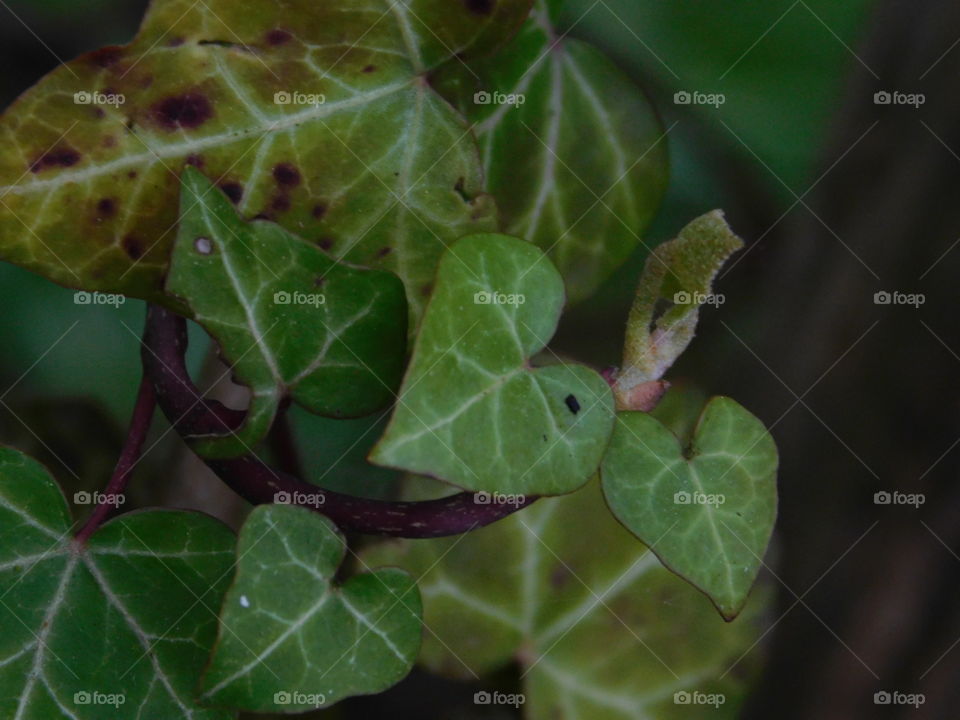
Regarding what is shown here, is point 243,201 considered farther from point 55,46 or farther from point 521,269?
point 55,46

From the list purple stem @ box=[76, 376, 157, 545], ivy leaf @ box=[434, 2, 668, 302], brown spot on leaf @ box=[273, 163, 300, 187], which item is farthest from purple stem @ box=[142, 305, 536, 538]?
ivy leaf @ box=[434, 2, 668, 302]

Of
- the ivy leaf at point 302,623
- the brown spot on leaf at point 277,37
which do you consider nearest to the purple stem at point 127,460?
the ivy leaf at point 302,623

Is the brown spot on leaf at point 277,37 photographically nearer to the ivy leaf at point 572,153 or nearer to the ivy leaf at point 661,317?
the ivy leaf at point 572,153

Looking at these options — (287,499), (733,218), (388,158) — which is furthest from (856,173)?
(287,499)

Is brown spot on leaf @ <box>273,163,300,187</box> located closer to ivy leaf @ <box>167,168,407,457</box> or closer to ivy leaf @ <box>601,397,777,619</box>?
ivy leaf @ <box>167,168,407,457</box>

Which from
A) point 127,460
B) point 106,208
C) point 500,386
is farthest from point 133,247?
point 500,386

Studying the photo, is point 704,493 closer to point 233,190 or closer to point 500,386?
point 500,386
